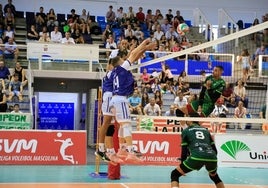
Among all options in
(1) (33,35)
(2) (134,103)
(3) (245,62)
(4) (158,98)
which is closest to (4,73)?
(1) (33,35)

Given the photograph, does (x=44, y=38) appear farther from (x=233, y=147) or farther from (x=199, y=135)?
(x=199, y=135)

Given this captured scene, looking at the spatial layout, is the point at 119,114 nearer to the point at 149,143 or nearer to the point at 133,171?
the point at 133,171

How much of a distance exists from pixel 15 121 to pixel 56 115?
29.4 ft

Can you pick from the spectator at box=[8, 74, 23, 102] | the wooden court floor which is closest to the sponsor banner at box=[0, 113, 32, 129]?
the wooden court floor

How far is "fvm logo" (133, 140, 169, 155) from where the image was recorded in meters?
14.2

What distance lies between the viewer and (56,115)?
23.8 meters

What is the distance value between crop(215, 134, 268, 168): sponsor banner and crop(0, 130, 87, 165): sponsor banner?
3.84 meters

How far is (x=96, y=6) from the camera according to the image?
998 inches

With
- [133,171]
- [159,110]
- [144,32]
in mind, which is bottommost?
[133,171]

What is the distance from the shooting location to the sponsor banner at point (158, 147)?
14.2m

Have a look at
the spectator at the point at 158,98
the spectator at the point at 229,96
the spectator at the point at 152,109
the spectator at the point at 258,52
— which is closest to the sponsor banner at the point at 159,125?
the spectator at the point at 152,109

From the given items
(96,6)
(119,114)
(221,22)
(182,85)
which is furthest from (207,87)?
(96,6)

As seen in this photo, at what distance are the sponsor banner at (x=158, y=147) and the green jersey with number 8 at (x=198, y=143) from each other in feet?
18.3

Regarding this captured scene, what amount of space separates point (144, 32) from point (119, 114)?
1575 cm
